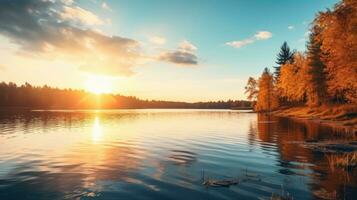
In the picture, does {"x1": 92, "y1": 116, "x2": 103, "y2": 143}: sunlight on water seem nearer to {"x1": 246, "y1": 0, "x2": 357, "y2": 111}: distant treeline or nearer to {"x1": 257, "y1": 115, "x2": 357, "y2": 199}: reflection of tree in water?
{"x1": 257, "y1": 115, "x2": 357, "y2": 199}: reflection of tree in water

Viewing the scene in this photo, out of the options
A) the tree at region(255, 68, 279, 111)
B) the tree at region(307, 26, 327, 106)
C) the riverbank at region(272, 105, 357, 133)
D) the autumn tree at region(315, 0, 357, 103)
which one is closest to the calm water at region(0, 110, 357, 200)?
the autumn tree at region(315, 0, 357, 103)

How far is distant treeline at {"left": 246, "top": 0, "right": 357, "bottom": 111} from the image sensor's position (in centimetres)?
2867

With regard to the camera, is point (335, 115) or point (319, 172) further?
point (335, 115)

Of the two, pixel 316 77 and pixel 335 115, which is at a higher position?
pixel 316 77

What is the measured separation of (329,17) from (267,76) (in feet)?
252

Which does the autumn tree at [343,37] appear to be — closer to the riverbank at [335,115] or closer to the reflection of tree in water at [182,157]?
the riverbank at [335,115]

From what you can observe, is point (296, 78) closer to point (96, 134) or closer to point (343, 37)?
point (343, 37)

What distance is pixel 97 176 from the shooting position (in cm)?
1541

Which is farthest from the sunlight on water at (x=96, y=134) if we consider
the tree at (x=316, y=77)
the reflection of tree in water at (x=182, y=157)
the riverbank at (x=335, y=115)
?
the tree at (x=316, y=77)

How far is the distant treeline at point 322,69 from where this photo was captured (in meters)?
28.7

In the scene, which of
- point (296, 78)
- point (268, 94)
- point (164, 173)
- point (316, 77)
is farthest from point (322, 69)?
point (164, 173)

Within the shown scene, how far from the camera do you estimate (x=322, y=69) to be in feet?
213

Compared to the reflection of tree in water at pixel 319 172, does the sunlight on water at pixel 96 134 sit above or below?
below

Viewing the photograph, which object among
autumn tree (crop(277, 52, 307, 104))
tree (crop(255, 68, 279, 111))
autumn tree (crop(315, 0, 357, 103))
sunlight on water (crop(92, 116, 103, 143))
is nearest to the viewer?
autumn tree (crop(315, 0, 357, 103))
